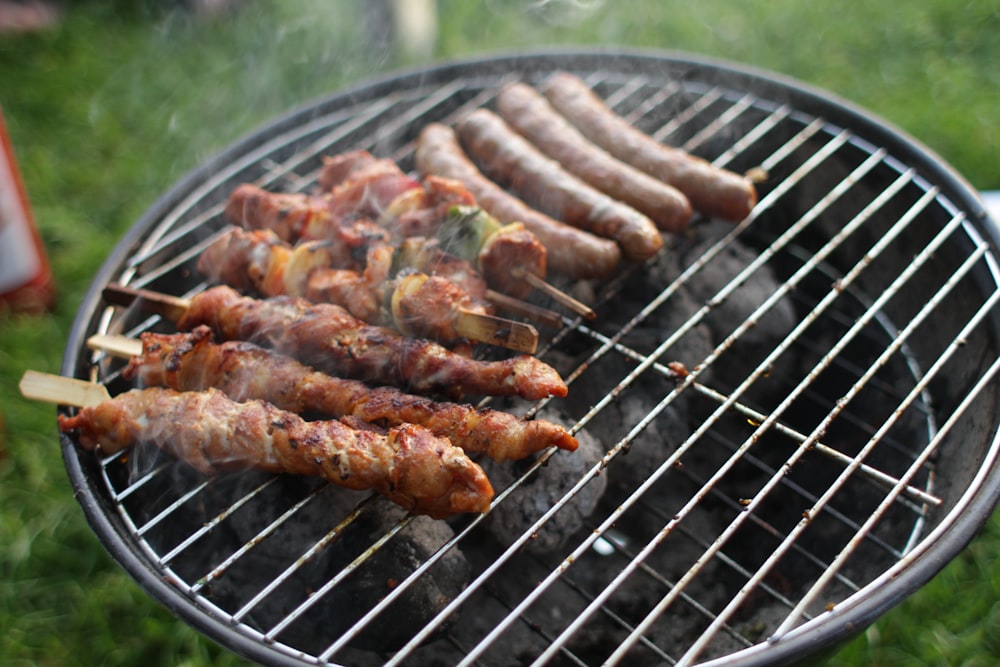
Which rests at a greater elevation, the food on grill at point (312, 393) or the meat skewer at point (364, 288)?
the meat skewer at point (364, 288)

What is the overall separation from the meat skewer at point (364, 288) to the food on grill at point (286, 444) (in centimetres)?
46

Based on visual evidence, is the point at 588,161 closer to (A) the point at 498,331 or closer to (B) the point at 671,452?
(A) the point at 498,331

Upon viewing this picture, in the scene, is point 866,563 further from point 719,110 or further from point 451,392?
point 719,110

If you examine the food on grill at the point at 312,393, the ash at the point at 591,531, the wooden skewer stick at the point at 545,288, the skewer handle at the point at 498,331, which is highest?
the wooden skewer stick at the point at 545,288

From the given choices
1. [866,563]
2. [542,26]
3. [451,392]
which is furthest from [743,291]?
[542,26]

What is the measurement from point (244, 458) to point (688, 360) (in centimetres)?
168

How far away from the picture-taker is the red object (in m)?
4.70

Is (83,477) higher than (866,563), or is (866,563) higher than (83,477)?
(83,477)

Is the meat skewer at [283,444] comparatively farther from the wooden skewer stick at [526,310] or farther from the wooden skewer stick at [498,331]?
the wooden skewer stick at [526,310]

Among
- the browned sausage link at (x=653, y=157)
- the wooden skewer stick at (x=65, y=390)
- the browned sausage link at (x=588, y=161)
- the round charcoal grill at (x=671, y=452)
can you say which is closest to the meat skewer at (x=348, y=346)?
the round charcoal grill at (x=671, y=452)

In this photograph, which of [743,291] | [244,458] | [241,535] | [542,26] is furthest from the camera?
[542,26]

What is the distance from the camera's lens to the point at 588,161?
3.44 m

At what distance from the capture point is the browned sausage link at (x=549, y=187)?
3082 mm

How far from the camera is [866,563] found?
2.85m
